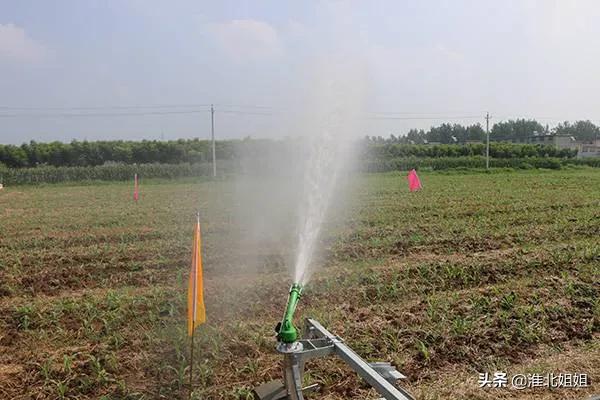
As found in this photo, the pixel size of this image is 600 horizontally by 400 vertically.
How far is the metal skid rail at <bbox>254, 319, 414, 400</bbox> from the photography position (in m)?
2.75

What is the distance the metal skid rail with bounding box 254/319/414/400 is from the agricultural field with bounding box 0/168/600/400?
0.67 meters

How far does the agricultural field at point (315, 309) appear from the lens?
164 inches

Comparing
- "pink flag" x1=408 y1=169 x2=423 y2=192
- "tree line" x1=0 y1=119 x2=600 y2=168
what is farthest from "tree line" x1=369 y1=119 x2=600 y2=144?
"pink flag" x1=408 y1=169 x2=423 y2=192

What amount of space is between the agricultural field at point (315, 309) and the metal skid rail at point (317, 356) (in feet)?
2.19

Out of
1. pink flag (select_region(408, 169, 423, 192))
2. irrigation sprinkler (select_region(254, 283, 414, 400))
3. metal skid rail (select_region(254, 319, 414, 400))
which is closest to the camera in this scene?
metal skid rail (select_region(254, 319, 414, 400))

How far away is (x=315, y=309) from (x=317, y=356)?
2616mm

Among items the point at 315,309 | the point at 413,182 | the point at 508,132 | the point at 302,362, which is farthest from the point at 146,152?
the point at 508,132

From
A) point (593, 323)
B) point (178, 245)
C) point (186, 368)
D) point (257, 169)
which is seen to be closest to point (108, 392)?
point (186, 368)

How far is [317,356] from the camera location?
3189 millimetres

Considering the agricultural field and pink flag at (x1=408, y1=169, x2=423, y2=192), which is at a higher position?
pink flag at (x1=408, y1=169, x2=423, y2=192)

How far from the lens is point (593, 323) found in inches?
205

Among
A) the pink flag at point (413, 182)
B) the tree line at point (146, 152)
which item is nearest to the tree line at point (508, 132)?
the tree line at point (146, 152)

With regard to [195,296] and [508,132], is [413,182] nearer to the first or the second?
[195,296]

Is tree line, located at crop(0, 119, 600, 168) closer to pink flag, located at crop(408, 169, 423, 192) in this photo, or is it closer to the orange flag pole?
pink flag, located at crop(408, 169, 423, 192)
